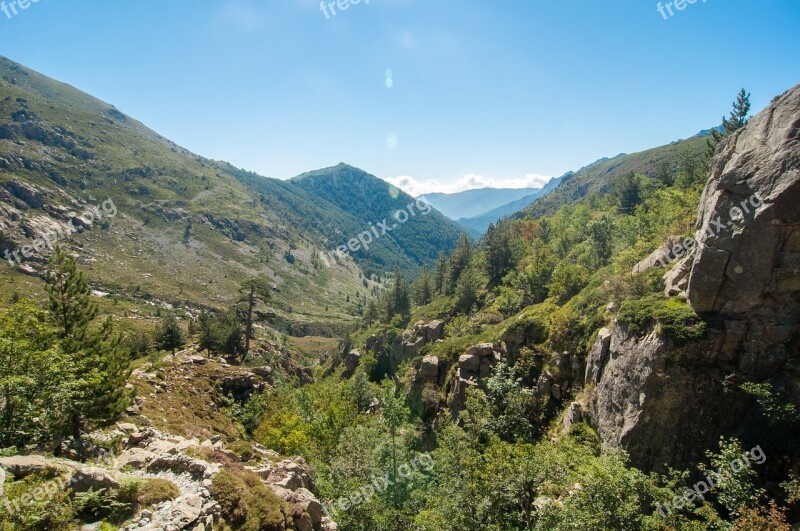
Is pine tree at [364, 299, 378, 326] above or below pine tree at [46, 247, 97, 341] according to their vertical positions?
below

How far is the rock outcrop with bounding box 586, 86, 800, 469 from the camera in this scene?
2536 cm

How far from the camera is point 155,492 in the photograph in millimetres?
17031

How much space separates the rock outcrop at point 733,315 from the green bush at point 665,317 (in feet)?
2.11

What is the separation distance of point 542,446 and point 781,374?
52.0 ft

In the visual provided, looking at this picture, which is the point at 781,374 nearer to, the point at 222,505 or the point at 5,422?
the point at 222,505

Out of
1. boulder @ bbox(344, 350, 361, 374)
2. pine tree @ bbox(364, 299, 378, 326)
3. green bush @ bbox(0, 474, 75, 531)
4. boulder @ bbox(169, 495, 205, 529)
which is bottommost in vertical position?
boulder @ bbox(344, 350, 361, 374)

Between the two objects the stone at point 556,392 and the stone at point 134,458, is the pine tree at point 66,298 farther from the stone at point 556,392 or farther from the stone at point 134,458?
the stone at point 556,392

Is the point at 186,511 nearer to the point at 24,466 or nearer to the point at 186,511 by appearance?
the point at 186,511

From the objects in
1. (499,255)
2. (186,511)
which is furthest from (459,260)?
(186,511)

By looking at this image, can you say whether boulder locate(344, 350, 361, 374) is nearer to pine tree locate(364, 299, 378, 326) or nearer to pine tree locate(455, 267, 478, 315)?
pine tree locate(455, 267, 478, 315)

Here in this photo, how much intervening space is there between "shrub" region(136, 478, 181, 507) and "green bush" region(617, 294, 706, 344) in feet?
104

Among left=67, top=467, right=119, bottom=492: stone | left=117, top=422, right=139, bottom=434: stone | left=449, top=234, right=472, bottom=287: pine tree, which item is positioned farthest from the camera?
left=449, top=234, right=472, bottom=287: pine tree

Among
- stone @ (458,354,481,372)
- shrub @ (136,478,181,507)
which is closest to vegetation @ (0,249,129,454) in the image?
shrub @ (136,478,181,507)

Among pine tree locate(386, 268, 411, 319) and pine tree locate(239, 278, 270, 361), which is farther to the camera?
pine tree locate(386, 268, 411, 319)
